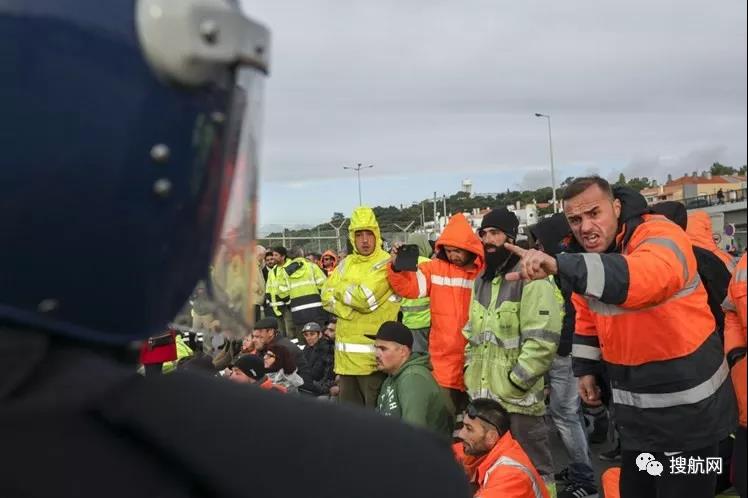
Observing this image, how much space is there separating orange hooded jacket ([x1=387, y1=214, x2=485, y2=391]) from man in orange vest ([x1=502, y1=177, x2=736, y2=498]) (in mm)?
1871

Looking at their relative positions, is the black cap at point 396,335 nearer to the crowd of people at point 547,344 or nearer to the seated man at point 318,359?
the crowd of people at point 547,344

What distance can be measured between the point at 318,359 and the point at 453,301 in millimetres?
3240

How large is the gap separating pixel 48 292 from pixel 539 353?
3788 mm

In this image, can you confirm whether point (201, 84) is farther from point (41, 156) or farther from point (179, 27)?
point (41, 156)

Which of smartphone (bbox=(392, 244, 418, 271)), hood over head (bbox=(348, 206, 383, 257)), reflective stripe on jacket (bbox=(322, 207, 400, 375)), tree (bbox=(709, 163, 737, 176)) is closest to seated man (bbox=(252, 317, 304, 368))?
reflective stripe on jacket (bbox=(322, 207, 400, 375))

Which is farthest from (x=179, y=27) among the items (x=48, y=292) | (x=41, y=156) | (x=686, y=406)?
(x=686, y=406)

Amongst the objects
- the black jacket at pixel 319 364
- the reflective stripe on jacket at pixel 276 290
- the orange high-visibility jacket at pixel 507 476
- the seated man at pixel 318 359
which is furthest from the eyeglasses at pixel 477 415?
the reflective stripe on jacket at pixel 276 290

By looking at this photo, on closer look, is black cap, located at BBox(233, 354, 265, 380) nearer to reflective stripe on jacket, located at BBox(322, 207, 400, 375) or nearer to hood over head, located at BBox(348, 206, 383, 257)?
reflective stripe on jacket, located at BBox(322, 207, 400, 375)

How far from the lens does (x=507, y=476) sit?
360 centimetres

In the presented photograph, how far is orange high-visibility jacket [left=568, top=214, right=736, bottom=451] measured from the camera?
237cm

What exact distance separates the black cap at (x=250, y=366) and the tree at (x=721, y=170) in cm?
487

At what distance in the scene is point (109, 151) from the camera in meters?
0.81

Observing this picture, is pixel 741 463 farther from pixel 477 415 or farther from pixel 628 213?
pixel 477 415

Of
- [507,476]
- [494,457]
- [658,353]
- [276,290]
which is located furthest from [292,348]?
[658,353]
